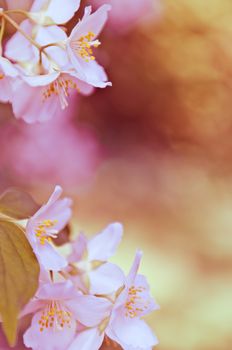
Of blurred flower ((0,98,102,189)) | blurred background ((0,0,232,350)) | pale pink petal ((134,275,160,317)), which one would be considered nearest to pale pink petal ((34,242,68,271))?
pale pink petal ((134,275,160,317))

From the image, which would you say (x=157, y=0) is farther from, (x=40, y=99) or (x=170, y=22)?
(x=40, y=99)

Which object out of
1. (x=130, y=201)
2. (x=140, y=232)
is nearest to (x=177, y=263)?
(x=140, y=232)

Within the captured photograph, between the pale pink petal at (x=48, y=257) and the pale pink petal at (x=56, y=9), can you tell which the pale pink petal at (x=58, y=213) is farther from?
the pale pink petal at (x=56, y=9)

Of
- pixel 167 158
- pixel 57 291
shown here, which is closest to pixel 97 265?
pixel 57 291

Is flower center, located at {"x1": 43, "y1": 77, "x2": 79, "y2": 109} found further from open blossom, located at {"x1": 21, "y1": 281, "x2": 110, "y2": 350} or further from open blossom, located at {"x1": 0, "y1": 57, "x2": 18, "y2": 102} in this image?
open blossom, located at {"x1": 21, "y1": 281, "x2": 110, "y2": 350}

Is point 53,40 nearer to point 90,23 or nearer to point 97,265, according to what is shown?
point 90,23

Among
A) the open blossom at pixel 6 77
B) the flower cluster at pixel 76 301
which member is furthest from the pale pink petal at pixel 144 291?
the open blossom at pixel 6 77
